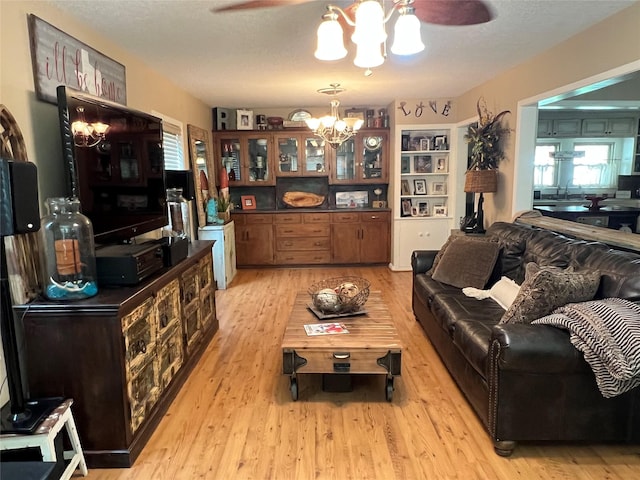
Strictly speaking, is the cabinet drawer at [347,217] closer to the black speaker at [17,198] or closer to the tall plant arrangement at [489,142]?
the tall plant arrangement at [489,142]

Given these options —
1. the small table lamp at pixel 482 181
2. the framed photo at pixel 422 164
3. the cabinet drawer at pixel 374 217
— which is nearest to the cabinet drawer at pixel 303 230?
the cabinet drawer at pixel 374 217

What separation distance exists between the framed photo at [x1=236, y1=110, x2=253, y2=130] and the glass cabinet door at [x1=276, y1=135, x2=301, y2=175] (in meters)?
0.52

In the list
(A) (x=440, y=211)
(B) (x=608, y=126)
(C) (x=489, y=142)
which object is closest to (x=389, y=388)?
(C) (x=489, y=142)

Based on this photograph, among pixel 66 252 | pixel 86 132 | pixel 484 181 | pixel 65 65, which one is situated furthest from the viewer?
pixel 484 181

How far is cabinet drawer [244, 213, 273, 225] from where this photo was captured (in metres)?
6.08

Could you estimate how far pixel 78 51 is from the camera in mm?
2547

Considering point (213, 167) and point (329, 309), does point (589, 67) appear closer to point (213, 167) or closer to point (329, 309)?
point (329, 309)

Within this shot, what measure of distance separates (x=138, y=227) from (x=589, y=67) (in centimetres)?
326

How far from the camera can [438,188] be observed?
6027 millimetres

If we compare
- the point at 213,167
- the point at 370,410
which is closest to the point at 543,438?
the point at 370,410

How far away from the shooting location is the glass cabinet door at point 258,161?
20.3ft

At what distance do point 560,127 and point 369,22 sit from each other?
281 inches

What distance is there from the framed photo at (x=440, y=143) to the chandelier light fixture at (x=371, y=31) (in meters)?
4.19

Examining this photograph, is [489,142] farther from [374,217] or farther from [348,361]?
[348,361]
